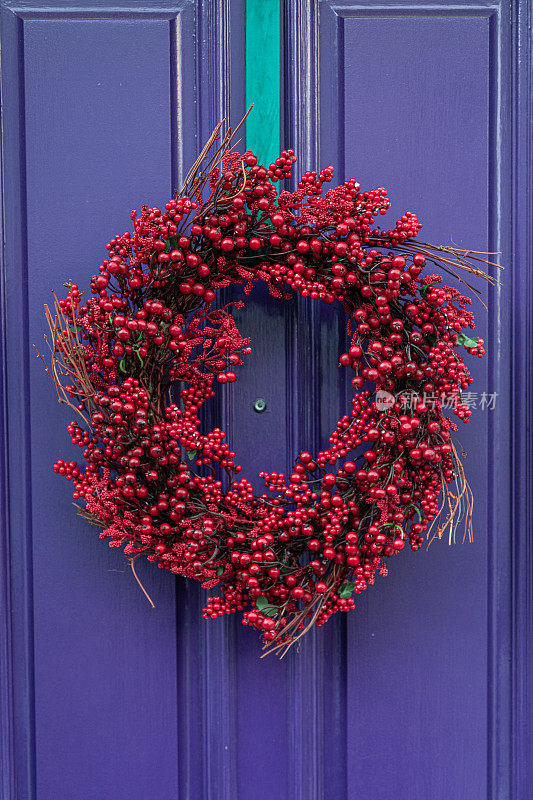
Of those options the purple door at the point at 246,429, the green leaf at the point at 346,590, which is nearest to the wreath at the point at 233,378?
the green leaf at the point at 346,590

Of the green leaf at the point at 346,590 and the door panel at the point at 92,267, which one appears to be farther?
Result: the door panel at the point at 92,267

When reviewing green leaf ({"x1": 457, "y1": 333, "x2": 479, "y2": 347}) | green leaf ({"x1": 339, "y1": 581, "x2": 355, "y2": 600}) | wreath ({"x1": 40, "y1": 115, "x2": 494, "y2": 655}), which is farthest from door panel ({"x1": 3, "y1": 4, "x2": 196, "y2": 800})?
green leaf ({"x1": 457, "y1": 333, "x2": 479, "y2": 347})

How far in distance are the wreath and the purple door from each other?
0.13 metres

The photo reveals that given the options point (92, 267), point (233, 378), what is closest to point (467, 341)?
point (233, 378)

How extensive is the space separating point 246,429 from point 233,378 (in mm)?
148

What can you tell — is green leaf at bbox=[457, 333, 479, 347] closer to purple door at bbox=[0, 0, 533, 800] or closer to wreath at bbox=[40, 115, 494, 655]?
wreath at bbox=[40, 115, 494, 655]

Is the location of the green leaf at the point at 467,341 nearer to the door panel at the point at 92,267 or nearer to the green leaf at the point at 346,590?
the green leaf at the point at 346,590

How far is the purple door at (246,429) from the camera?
37.2 inches

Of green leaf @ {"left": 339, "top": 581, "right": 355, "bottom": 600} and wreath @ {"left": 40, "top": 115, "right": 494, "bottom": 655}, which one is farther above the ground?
wreath @ {"left": 40, "top": 115, "right": 494, "bottom": 655}

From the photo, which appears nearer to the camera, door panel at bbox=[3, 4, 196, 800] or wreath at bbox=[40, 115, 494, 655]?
wreath at bbox=[40, 115, 494, 655]

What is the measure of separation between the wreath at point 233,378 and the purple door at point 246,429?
0.13 m

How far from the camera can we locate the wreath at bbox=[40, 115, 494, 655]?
80 centimetres

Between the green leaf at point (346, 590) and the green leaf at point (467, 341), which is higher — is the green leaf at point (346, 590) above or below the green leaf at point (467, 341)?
below

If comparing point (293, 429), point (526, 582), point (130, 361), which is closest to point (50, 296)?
point (130, 361)
